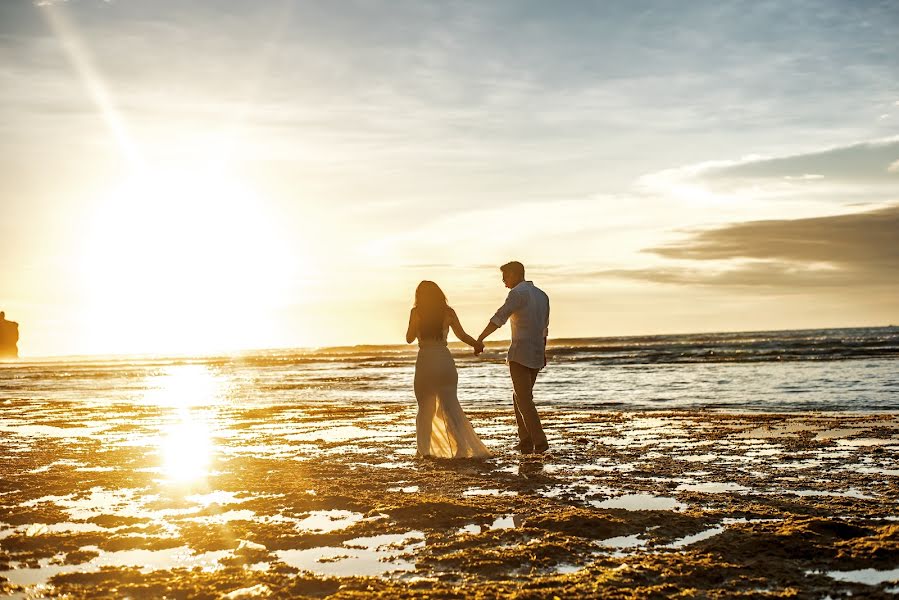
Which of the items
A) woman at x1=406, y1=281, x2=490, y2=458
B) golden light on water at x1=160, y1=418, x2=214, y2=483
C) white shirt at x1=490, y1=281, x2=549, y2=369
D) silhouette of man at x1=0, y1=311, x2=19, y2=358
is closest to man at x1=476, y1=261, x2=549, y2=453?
white shirt at x1=490, y1=281, x2=549, y2=369

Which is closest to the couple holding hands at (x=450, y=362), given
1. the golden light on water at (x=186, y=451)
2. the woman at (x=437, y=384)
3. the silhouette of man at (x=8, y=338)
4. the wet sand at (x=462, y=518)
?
the woman at (x=437, y=384)

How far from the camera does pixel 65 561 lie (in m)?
5.68

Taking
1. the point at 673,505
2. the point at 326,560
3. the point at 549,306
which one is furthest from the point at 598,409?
the point at 326,560

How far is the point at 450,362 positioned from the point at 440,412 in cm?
72

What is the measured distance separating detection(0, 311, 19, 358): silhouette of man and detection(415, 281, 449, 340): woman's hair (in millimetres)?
179248

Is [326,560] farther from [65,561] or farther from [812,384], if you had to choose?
[812,384]

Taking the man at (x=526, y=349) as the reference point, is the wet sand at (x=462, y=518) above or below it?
below

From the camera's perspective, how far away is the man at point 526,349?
11125mm

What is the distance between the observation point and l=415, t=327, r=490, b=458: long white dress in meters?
10.9

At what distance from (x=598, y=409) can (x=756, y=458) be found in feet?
29.0

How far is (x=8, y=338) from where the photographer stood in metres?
171

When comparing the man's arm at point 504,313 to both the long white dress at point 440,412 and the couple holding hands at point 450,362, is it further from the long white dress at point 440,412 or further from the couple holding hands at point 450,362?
the long white dress at point 440,412

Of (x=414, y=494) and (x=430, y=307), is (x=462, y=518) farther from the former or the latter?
(x=430, y=307)

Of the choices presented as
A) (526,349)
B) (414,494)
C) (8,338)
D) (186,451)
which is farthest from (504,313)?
(8,338)
